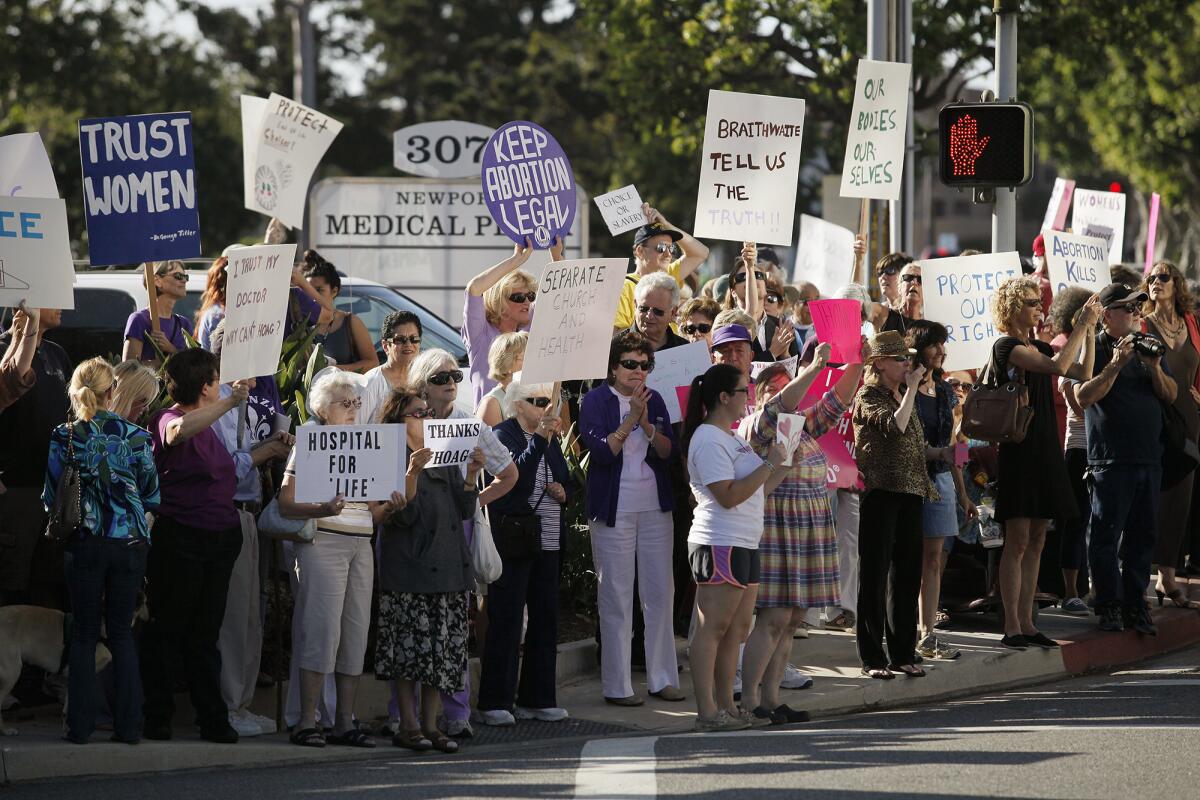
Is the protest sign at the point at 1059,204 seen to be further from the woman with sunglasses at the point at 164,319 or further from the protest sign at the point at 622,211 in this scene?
the woman with sunglasses at the point at 164,319

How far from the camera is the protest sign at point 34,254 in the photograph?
8.96 metres

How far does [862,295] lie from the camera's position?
12.3 meters

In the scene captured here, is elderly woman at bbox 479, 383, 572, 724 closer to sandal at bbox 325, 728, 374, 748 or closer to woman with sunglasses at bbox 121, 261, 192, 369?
sandal at bbox 325, 728, 374, 748

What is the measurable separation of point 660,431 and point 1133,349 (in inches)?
127

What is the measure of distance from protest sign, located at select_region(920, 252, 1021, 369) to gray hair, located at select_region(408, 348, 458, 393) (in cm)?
405

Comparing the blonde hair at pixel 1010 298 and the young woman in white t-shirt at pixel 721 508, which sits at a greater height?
the blonde hair at pixel 1010 298

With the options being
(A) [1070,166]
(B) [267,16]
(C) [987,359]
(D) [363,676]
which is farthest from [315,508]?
(B) [267,16]

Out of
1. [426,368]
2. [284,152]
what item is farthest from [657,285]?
[284,152]

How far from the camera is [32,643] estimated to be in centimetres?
861

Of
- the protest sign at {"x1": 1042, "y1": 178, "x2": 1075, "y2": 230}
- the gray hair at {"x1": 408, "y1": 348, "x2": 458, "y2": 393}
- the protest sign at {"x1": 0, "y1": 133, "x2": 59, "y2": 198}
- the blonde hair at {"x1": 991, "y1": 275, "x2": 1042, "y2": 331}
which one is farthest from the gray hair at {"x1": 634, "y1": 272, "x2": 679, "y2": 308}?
the protest sign at {"x1": 1042, "y1": 178, "x2": 1075, "y2": 230}

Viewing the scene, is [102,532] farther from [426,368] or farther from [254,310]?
[426,368]

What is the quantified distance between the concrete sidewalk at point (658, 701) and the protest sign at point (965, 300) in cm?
172

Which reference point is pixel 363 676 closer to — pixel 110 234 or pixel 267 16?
pixel 110 234

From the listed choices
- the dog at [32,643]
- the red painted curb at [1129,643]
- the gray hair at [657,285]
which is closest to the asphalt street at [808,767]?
the dog at [32,643]
